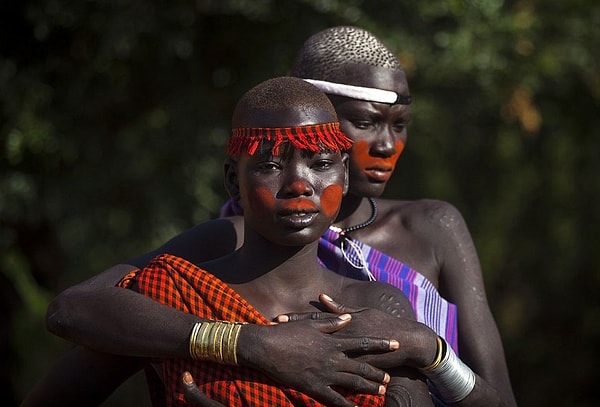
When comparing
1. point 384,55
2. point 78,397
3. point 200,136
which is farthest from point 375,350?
point 200,136

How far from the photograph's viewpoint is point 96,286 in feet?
10.0

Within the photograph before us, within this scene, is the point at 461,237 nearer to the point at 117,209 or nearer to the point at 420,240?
the point at 420,240

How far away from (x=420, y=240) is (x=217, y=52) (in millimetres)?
3567

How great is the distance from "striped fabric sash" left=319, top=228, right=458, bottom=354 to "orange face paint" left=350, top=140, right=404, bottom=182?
0.24 meters

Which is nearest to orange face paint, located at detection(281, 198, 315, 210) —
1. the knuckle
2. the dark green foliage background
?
the knuckle

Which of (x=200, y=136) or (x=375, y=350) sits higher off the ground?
(x=375, y=350)

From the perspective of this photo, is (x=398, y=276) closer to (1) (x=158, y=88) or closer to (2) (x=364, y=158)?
(2) (x=364, y=158)

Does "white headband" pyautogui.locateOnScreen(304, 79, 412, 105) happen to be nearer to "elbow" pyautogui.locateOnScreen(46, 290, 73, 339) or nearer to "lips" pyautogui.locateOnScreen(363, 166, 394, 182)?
"lips" pyautogui.locateOnScreen(363, 166, 394, 182)

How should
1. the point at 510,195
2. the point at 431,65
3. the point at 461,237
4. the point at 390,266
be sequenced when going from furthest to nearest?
the point at 510,195 < the point at 431,65 < the point at 461,237 < the point at 390,266

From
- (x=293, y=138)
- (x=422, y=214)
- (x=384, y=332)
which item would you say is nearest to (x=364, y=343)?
(x=384, y=332)

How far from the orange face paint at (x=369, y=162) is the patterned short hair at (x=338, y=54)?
25cm

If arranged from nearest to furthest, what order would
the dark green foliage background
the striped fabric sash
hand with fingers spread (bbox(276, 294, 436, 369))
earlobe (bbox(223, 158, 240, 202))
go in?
1. hand with fingers spread (bbox(276, 294, 436, 369))
2. earlobe (bbox(223, 158, 240, 202))
3. the striped fabric sash
4. the dark green foliage background

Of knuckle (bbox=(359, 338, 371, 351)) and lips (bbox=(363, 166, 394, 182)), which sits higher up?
lips (bbox=(363, 166, 394, 182))

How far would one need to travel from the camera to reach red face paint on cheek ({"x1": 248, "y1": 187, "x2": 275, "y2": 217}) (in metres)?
2.77
